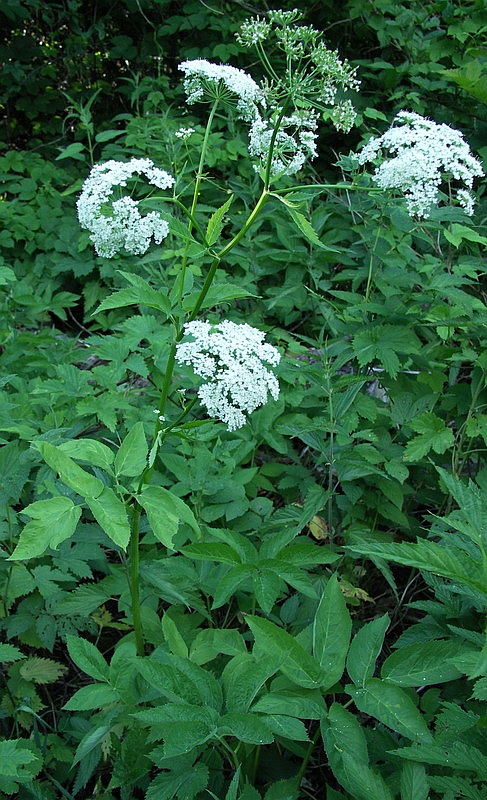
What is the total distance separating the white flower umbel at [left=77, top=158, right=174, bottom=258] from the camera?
1.97 m

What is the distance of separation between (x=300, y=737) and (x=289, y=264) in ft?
9.59

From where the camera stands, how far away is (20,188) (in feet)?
16.2

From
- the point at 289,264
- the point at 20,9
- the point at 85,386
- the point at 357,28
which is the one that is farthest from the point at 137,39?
the point at 85,386

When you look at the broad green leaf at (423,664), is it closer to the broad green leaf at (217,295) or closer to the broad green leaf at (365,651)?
the broad green leaf at (365,651)

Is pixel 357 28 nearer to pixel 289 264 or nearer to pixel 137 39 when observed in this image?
pixel 137 39

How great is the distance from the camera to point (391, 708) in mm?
1438

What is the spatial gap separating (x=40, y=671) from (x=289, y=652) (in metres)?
0.86

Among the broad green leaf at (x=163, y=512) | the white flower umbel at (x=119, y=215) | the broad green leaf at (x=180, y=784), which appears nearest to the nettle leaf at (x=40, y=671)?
the broad green leaf at (x=180, y=784)

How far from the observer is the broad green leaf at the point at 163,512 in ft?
4.83

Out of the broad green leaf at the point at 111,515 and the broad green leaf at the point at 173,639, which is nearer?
the broad green leaf at the point at 111,515

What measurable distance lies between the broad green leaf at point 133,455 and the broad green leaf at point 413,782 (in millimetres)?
898

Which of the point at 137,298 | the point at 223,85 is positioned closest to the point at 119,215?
the point at 137,298

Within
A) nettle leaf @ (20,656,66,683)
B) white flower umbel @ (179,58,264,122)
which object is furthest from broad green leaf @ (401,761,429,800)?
white flower umbel @ (179,58,264,122)

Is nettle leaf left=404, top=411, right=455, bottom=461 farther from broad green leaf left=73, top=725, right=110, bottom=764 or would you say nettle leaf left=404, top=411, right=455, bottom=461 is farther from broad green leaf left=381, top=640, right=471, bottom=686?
→ broad green leaf left=73, top=725, right=110, bottom=764
